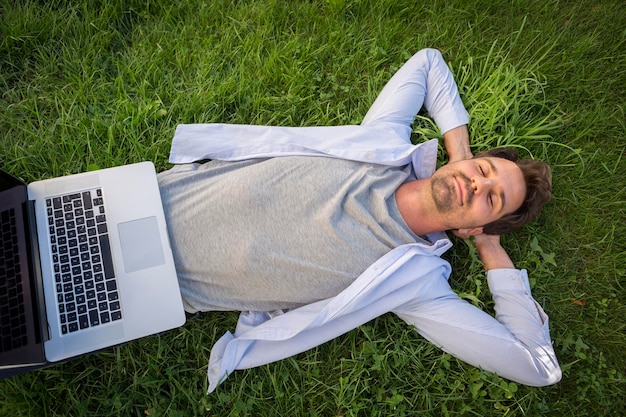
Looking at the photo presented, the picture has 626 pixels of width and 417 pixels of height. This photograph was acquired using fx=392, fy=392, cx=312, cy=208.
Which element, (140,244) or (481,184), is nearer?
(140,244)

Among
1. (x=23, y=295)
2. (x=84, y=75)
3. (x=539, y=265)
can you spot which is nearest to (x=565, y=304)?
(x=539, y=265)

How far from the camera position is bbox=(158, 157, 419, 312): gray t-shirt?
2.38 m

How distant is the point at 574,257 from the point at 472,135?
124cm

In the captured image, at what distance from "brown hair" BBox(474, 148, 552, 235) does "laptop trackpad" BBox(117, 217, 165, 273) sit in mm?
2217

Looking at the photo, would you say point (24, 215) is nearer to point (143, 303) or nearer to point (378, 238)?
point (143, 303)

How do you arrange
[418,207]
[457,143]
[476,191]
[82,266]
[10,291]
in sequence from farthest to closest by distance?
[457,143], [418,207], [476,191], [82,266], [10,291]

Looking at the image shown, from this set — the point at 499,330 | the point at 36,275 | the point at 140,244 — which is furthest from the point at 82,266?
the point at 499,330

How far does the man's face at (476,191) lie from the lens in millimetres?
2529

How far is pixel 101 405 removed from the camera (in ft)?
8.45

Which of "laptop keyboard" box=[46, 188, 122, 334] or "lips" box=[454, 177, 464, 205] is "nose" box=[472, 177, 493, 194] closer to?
"lips" box=[454, 177, 464, 205]

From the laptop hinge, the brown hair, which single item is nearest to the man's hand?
the brown hair

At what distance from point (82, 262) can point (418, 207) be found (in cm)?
207

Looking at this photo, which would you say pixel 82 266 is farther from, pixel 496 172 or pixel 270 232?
pixel 496 172

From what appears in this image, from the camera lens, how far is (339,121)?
10.6 feet
